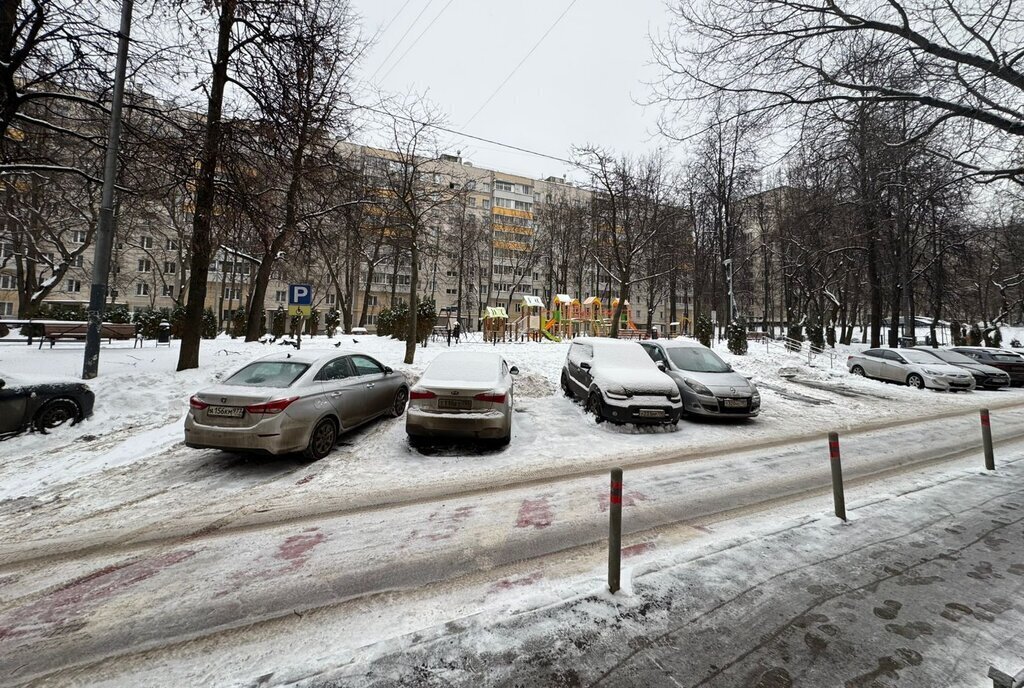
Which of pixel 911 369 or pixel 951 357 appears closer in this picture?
pixel 911 369

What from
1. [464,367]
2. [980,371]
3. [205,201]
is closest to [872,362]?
[980,371]

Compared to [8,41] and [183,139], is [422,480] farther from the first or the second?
[8,41]

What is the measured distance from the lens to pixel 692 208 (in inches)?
1259

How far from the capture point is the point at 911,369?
15.8 metres

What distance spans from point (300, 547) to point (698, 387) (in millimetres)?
8552

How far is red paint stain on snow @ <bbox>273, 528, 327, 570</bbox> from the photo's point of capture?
3.78m

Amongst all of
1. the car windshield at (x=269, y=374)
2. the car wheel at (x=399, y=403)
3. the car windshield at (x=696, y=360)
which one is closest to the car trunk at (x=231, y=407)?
the car windshield at (x=269, y=374)

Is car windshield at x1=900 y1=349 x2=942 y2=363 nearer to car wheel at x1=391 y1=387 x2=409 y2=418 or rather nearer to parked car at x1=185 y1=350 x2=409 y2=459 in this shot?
car wheel at x1=391 y1=387 x2=409 y2=418

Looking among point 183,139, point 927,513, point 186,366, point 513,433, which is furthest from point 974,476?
point 183,139

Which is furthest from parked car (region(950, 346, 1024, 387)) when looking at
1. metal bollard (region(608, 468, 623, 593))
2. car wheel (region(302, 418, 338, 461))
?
car wheel (region(302, 418, 338, 461))

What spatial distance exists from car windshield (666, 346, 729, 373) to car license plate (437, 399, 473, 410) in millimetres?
Answer: 6330

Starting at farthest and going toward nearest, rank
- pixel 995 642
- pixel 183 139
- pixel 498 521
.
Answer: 1. pixel 183 139
2. pixel 498 521
3. pixel 995 642

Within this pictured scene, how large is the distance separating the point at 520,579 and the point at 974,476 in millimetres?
7102

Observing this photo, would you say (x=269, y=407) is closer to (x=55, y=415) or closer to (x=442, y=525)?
(x=442, y=525)
